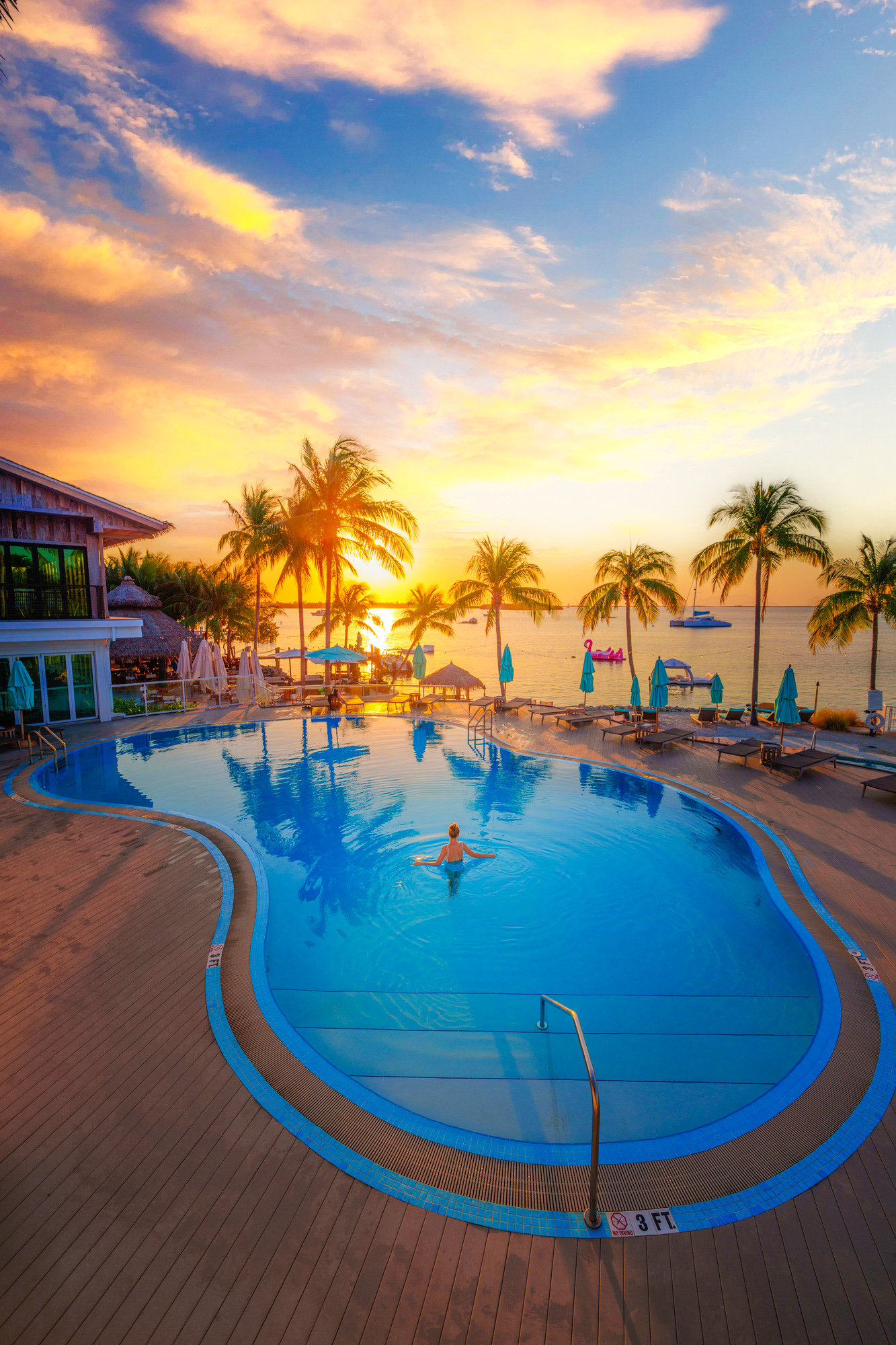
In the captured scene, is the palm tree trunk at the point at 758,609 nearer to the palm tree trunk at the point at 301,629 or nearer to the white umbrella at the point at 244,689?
the palm tree trunk at the point at 301,629

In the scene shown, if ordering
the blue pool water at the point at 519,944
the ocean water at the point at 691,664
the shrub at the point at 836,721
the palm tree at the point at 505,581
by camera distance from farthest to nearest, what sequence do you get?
1. the ocean water at the point at 691,664
2. the palm tree at the point at 505,581
3. the shrub at the point at 836,721
4. the blue pool water at the point at 519,944

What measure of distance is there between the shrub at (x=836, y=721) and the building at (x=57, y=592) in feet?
87.3

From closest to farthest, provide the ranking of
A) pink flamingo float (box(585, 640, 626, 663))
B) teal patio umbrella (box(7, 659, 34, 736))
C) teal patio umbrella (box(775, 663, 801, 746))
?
1. teal patio umbrella (box(775, 663, 801, 746))
2. teal patio umbrella (box(7, 659, 34, 736))
3. pink flamingo float (box(585, 640, 626, 663))

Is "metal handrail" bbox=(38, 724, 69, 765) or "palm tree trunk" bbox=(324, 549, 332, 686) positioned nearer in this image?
"metal handrail" bbox=(38, 724, 69, 765)

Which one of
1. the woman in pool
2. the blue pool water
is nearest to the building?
the blue pool water

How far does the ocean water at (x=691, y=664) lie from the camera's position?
51562mm

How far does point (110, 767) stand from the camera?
16.8 m

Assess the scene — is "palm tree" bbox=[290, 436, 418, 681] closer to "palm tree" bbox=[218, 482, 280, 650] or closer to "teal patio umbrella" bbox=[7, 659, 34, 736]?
"palm tree" bbox=[218, 482, 280, 650]

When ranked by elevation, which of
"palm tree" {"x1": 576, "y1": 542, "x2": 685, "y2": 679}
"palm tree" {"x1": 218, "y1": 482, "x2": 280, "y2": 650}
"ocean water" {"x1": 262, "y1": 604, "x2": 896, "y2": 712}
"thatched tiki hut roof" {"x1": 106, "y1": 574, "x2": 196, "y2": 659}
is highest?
"palm tree" {"x1": 218, "y1": 482, "x2": 280, "y2": 650}

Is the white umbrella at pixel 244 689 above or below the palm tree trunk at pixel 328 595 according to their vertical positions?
below

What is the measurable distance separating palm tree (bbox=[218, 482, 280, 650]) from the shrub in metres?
26.9

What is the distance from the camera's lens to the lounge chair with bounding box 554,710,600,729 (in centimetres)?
2206

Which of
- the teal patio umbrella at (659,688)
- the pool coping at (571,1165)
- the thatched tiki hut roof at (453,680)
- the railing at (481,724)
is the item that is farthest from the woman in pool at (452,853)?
the thatched tiki hut roof at (453,680)

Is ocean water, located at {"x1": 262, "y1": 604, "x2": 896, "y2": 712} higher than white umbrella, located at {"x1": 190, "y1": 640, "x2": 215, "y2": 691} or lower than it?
lower
